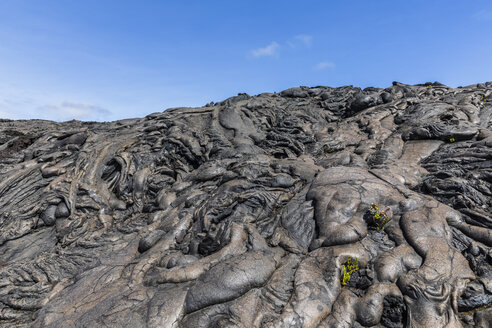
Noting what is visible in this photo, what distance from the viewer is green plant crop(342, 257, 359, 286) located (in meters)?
4.83

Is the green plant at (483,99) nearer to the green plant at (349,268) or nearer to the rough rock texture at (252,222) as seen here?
the rough rock texture at (252,222)

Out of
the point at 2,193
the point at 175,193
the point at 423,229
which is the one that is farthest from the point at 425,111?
the point at 2,193

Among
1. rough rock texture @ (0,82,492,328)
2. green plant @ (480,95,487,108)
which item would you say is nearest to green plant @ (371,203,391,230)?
rough rock texture @ (0,82,492,328)

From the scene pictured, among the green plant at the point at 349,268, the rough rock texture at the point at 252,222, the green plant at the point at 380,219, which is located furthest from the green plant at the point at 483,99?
the green plant at the point at 349,268

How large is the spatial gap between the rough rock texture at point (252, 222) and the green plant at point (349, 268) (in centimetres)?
8

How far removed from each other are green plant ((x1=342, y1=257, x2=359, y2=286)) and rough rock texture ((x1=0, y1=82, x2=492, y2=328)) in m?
0.08

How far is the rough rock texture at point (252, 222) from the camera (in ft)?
15.0

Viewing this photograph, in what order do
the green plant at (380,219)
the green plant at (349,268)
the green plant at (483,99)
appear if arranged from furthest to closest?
the green plant at (483,99)
the green plant at (380,219)
the green plant at (349,268)

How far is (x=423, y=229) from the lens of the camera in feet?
17.5

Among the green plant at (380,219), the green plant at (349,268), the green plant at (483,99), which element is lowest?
the green plant at (349,268)

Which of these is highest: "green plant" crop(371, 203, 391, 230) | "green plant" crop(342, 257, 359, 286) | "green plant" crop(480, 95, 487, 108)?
"green plant" crop(480, 95, 487, 108)

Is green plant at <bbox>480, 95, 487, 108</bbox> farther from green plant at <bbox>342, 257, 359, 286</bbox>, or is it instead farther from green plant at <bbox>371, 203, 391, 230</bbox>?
green plant at <bbox>342, 257, 359, 286</bbox>

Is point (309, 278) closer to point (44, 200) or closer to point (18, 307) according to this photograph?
point (18, 307)

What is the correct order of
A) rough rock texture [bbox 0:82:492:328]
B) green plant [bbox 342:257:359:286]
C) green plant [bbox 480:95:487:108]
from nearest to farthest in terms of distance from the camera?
rough rock texture [bbox 0:82:492:328] → green plant [bbox 342:257:359:286] → green plant [bbox 480:95:487:108]
